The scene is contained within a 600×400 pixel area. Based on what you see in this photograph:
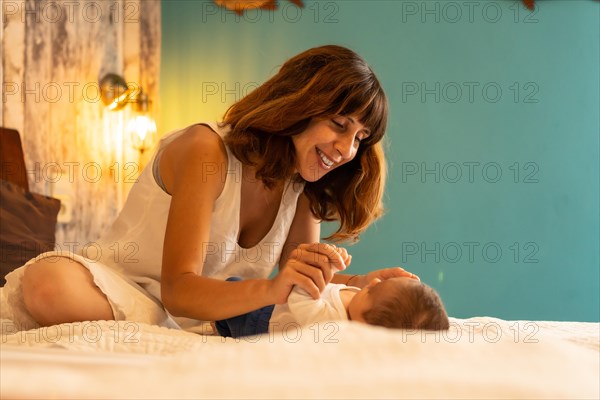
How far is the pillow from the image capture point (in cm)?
234

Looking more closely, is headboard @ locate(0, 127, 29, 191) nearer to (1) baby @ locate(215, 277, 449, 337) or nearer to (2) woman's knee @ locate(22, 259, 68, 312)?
(2) woman's knee @ locate(22, 259, 68, 312)

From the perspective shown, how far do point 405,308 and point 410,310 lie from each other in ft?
0.03

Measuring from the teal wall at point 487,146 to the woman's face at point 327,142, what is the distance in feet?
6.50

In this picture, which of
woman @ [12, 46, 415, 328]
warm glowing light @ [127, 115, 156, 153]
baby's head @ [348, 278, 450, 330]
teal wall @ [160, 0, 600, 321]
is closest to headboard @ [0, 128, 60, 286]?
woman @ [12, 46, 415, 328]

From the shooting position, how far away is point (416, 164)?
363cm

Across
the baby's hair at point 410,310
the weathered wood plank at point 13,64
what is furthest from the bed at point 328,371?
the weathered wood plank at point 13,64

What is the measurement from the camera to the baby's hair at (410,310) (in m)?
1.20

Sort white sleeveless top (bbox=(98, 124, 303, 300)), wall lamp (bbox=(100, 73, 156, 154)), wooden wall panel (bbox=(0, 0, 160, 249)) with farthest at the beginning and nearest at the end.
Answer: wall lamp (bbox=(100, 73, 156, 154)) → wooden wall panel (bbox=(0, 0, 160, 249)) → white sleeveless top (bbox=(98, 124, 303, 300))

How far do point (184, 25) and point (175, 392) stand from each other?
3509 mm

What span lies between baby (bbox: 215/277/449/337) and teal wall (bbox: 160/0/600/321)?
226 centimetres

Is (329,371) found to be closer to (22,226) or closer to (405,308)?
(405,308)

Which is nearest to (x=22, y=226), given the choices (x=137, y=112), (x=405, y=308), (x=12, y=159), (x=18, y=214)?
(x=18, y=214)

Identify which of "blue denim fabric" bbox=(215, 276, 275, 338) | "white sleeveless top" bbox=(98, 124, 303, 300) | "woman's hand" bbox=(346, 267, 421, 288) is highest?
"white sleeveless top" bbox=(98, 124, 303, 300)

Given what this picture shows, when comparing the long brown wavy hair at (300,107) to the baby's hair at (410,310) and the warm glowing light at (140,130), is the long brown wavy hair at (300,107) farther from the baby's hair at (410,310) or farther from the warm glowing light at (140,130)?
the warm glowing light at (140,130)
